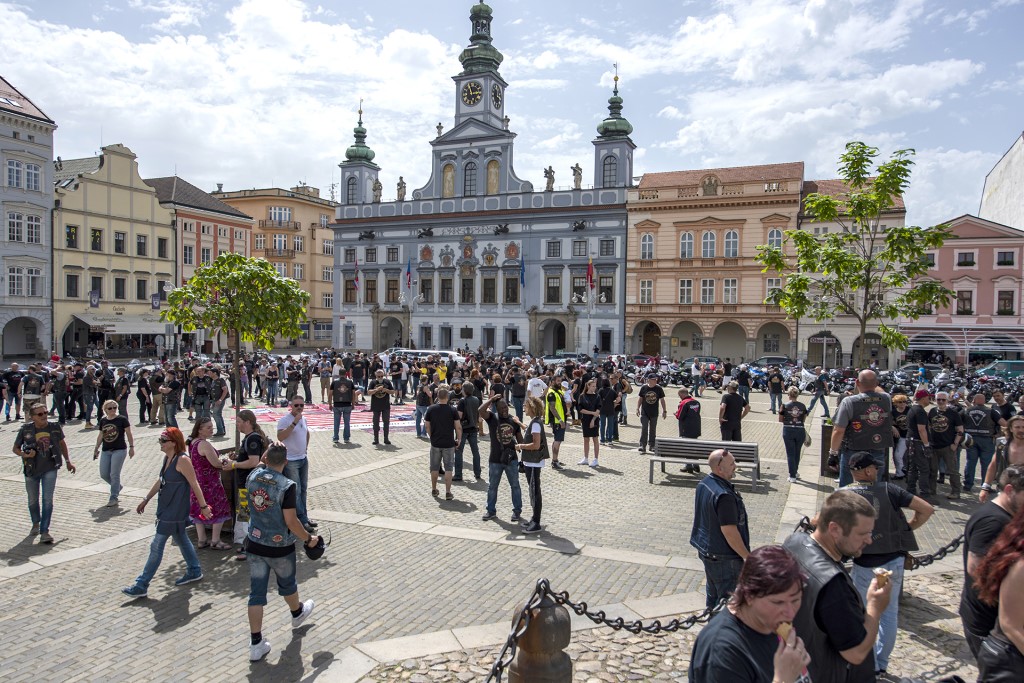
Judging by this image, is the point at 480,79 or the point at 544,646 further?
the point at 480,79

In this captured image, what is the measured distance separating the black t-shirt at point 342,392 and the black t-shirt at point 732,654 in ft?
43.9

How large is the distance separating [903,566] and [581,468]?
8.00m

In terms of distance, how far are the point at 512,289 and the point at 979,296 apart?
30401 millimetres

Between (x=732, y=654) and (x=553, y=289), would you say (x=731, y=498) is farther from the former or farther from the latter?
(x=553, y=289)

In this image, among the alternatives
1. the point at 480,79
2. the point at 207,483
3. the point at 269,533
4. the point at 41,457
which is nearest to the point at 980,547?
the point at 269,533

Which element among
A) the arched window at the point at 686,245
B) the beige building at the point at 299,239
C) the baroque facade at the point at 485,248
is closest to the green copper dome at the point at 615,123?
the baroque facade at the point at 485,248

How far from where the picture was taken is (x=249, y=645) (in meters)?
5.85

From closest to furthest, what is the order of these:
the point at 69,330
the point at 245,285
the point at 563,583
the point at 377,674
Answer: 1. the point at 377,674
2. the point at 563,583
3. the point at 245,285
4. the point at 69,330

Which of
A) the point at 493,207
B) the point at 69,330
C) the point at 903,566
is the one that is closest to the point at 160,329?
the point at 69,330

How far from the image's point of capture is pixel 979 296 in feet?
137

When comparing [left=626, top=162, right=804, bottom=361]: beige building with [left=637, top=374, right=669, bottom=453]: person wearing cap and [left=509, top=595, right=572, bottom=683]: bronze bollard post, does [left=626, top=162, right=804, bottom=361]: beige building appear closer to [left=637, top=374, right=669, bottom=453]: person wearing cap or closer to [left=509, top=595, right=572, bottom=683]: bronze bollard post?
[left=637, top=374, right=669, bottom=453]: person wearing cap

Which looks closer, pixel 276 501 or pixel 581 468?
pixel 276 501

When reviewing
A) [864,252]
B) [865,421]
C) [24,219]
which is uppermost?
[24,219]

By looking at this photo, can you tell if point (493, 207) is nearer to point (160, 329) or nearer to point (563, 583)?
point (160, 329)
